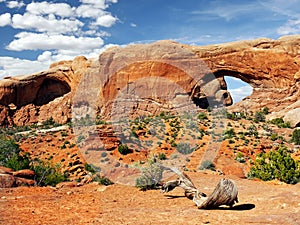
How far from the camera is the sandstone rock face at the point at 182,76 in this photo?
37.9 m

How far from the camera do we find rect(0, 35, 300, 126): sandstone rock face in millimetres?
37875

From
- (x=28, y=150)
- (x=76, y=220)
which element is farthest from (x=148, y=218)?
(x=28, y=150)

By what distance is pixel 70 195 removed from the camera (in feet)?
33.9

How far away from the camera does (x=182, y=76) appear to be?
132 ft

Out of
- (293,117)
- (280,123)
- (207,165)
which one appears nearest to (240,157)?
(207,165)

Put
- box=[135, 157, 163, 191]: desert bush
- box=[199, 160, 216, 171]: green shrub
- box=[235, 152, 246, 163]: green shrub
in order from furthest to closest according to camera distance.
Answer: box=[235, 152, 246, 163]: green shrub, box=[199, 160, 216, 171]: green shrub, box=[135, 157, 163, 191]: desert bush

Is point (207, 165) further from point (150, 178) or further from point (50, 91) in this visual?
point (50, 91)

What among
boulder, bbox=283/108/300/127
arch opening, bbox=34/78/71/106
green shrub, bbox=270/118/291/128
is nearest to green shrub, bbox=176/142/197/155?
green shrub, bbox=270/118/291/128

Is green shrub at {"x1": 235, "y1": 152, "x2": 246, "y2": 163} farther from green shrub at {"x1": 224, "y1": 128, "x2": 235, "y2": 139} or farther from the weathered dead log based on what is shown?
the weathered dead log

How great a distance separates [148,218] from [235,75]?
1462 inches

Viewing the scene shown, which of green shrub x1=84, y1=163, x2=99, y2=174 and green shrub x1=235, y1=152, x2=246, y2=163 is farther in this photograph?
green shrub x1=235, y1=152, x2=246, y2=163

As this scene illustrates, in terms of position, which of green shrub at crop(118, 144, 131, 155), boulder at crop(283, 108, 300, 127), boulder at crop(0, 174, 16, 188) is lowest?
green shrub at crop(118, 144, 131, 155)

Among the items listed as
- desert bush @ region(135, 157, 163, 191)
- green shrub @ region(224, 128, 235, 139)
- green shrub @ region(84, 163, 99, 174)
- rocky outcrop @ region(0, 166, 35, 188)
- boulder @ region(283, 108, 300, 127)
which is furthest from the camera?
boulder @ region(283, 108, 300, 127)

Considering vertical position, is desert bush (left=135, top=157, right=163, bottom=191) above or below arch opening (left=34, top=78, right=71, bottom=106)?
below
